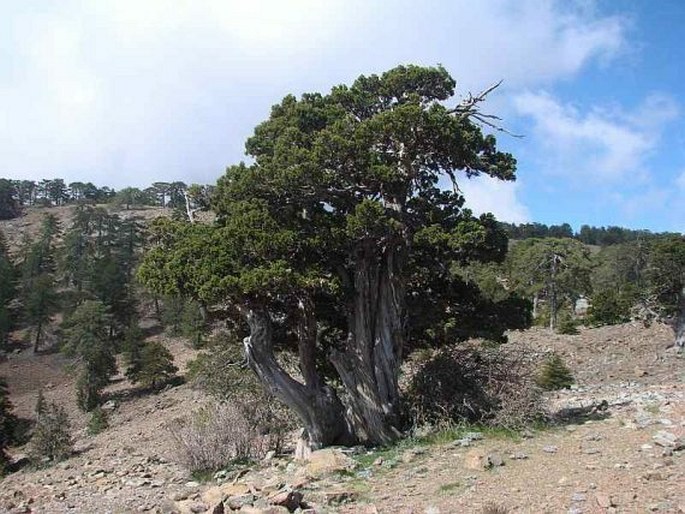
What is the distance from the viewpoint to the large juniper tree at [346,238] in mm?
12906

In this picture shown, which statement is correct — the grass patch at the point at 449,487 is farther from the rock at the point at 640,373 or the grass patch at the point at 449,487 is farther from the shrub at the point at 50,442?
the shrub at the point at 50,442

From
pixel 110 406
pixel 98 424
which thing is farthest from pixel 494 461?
pixel 110 406

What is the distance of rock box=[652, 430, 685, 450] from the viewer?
9.33 m

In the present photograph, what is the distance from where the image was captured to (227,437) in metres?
14.5

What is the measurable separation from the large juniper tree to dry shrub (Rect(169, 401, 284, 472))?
1.77m

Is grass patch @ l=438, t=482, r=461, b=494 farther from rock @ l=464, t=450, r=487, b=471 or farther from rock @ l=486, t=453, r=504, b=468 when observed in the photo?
rock @ l=486, t=453, r=504, b=468

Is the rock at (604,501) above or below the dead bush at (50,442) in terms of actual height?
above

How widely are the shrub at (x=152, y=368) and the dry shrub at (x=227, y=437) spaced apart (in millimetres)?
33467

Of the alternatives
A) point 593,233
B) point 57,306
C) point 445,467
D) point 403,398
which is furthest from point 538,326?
point 593,233

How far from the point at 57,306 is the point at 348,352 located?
6401cm

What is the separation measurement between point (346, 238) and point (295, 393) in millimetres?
3691

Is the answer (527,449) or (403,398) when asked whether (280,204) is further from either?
(527,449)

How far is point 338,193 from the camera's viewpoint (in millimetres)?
14156

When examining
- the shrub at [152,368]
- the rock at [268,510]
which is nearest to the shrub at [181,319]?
the shrub at [152,368]
